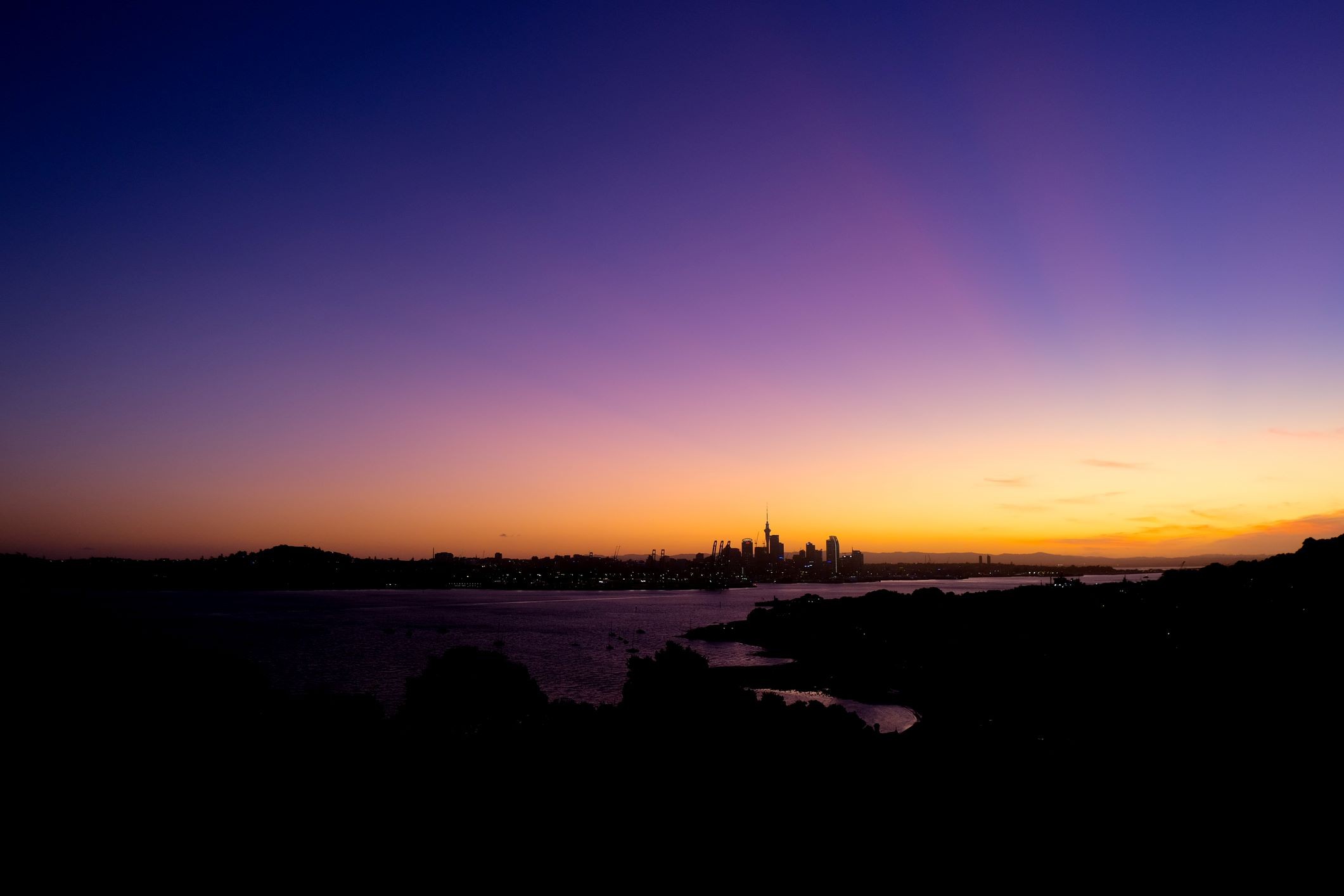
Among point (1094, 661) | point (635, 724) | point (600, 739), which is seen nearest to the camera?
point (600, 739)

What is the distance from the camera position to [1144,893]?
60.3 ft

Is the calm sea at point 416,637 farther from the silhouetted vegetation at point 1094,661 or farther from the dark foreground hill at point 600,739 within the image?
the dark foreground hill at point 600,739

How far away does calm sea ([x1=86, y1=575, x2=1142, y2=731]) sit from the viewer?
68.4 m

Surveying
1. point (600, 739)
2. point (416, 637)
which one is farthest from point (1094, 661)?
point (416, 637)

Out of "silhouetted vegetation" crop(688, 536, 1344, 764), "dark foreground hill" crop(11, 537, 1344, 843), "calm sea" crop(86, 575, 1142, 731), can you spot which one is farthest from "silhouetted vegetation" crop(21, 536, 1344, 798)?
"calm sea" crop(86, 575, 1142, 731)

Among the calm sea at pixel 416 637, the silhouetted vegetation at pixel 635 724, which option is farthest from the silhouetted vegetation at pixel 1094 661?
the calm sea at pixel 416 637

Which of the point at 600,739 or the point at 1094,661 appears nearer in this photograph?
the point at 600,739

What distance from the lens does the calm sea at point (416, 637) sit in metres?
68.4

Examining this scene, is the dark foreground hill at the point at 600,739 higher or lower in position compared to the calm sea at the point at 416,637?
higher

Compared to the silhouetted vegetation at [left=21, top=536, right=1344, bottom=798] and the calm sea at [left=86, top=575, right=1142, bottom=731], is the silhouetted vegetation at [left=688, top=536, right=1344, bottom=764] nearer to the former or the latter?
the silhouetted vegetation at [left=21, top=536, right=1344, bottom=798]

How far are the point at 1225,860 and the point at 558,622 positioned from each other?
124 m

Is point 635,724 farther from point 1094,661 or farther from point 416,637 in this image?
point 416,637

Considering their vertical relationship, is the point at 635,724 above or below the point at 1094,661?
above

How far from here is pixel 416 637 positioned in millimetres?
104250
